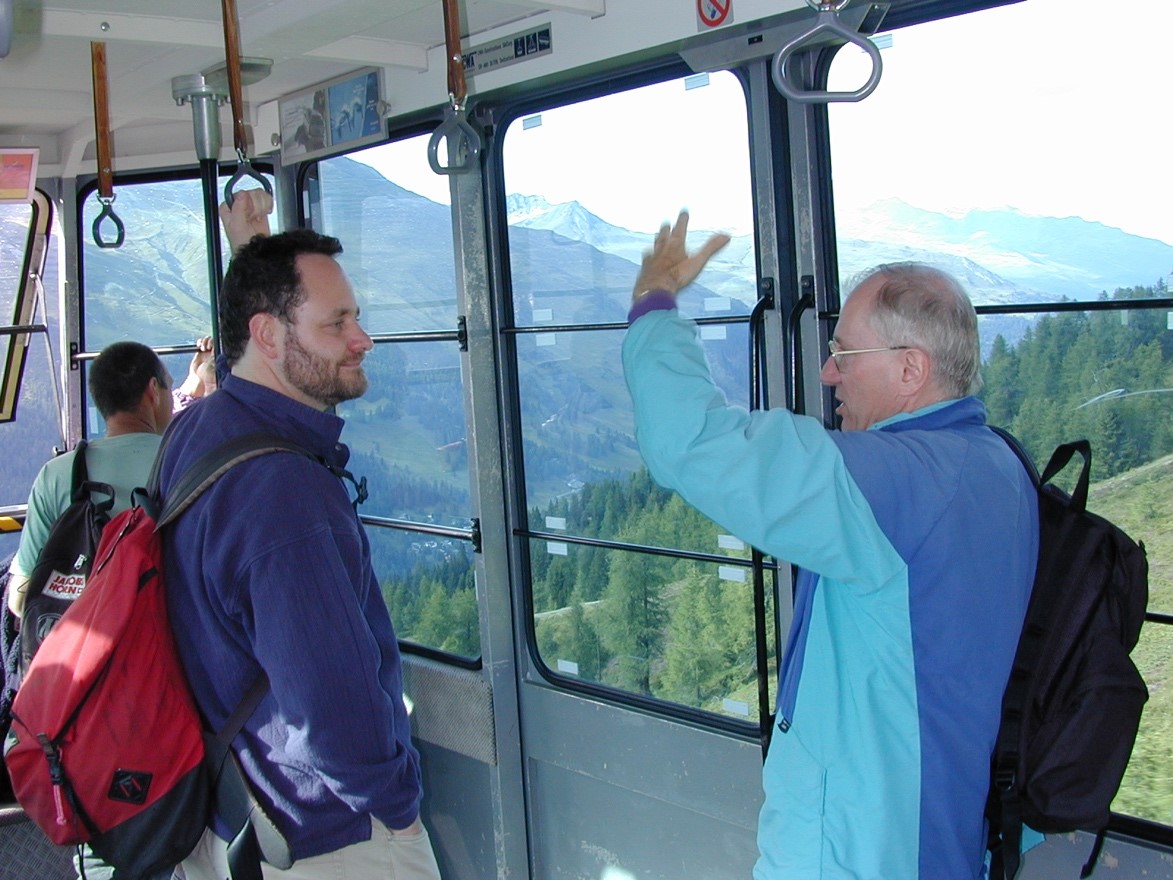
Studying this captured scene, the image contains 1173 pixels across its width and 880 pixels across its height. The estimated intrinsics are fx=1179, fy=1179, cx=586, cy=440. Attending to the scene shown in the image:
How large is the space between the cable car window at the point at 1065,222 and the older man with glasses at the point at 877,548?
0.73m

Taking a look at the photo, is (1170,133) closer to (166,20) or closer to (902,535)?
(902,535)

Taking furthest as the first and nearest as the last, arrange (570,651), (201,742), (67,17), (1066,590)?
1. (570,651)
2. (67,17)
3. (201,742)
4. (1066,590)

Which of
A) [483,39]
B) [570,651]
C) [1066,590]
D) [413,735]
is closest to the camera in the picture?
[1066,590]

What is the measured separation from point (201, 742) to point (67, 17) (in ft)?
6.43

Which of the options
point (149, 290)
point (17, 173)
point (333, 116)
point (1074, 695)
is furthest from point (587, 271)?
point (17, 173)

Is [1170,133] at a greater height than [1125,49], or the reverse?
[1125,49]

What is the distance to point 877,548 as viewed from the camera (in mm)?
1585

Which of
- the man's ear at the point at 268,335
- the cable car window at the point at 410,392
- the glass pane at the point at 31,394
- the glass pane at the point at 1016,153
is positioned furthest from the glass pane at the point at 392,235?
the man's ear at the point at 268,335

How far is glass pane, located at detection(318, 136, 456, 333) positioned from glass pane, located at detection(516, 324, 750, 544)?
0.38 m

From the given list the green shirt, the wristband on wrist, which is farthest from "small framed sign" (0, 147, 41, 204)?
the wristband on wrist

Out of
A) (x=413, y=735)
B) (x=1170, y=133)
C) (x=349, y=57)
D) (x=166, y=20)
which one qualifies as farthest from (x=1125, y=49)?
(x=413, y=735)

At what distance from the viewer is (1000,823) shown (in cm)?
175

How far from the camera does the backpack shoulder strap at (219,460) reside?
1896 mm

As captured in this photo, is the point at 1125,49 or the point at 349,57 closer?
the point at 1125,49
